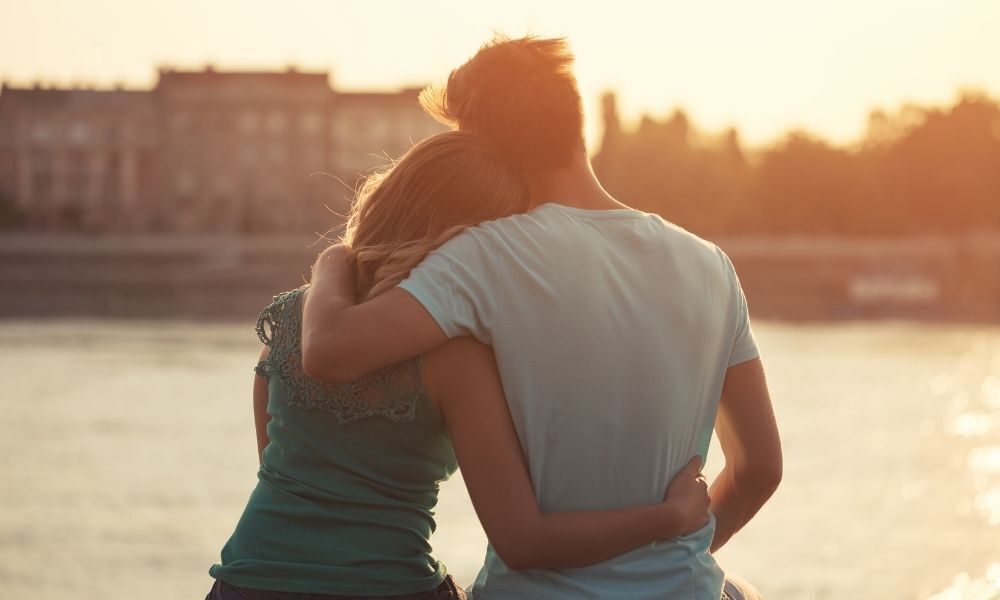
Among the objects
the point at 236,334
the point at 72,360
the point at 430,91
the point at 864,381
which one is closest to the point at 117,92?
the point at 236,334

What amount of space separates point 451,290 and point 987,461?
17332 millimetres

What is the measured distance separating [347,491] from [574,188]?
35 centimetres

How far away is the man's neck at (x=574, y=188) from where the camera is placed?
4.84 ft

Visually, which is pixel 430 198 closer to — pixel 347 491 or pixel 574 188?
pixel 574 188

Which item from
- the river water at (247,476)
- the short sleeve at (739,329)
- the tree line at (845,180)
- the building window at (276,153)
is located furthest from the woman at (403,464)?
the building window at (276,153)

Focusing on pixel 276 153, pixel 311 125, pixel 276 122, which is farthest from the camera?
pixel 276 153

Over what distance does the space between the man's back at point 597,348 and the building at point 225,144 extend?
57.5 m

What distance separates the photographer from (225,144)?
6034 cm

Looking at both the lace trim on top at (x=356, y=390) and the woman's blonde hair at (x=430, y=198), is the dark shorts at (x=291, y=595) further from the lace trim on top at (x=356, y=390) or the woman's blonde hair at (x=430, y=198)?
the woman's blonde hair at (x=430, y=198)

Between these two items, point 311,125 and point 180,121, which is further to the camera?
point 311,125

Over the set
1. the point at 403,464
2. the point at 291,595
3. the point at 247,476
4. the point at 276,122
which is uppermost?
the point at 403,464

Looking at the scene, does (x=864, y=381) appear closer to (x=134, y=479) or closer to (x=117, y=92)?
(x=134, y=479)

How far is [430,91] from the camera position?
158 centimetres

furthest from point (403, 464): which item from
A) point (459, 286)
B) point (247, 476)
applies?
point (247, 476)
